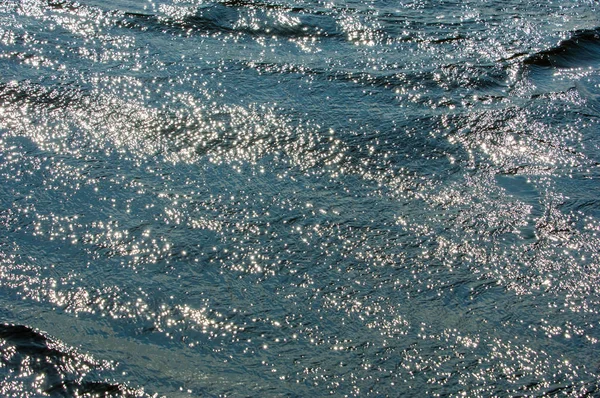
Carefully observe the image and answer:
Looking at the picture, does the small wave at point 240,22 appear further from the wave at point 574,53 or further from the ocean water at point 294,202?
the wave at point 574,53

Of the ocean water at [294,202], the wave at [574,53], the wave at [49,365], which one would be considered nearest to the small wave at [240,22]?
the ocean water at [294,202]

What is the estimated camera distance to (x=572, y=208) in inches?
99.0

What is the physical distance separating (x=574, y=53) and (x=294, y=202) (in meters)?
2.00

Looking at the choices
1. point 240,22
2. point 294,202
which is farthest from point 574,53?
point 294,202

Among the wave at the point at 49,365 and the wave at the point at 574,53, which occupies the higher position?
the wave at the point at 574,53

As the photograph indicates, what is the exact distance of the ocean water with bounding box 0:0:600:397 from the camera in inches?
76.2

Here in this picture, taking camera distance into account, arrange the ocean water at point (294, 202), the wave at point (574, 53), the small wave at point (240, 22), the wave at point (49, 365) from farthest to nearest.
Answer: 1. the small wave at point (240, 22)
2. the wave at point (574, 53)
3. the ocean water at point (294, 202)
4. the wave at point (49, 365)

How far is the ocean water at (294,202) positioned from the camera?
194cm

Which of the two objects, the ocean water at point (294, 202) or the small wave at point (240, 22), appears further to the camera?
the small wave at point (240, 22)

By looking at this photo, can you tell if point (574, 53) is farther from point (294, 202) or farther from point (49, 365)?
point (49, 365)

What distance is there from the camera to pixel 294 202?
2496 mm

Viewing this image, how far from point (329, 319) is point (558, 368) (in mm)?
704

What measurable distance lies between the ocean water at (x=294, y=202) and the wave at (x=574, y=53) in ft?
0.04

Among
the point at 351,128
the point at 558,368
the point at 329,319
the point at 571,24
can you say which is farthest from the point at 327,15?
the point at 558,368
